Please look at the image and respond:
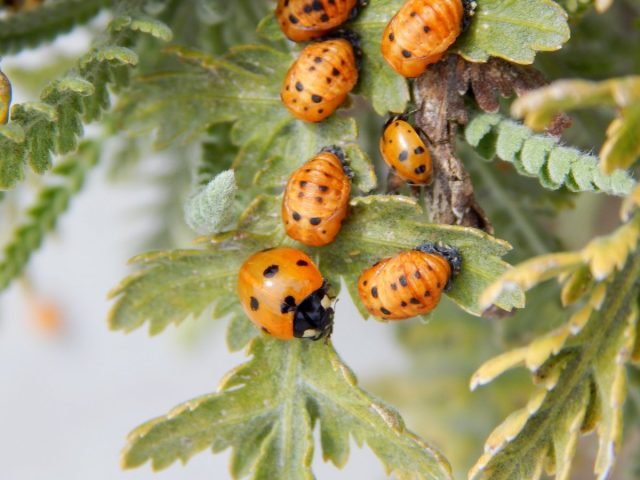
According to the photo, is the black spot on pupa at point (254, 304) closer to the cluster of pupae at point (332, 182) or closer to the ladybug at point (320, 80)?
the cluster of pupae at point (332, 182)

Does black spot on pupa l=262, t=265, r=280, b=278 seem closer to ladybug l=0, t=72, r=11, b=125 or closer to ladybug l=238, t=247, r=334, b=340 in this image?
ladybug l=238, t=247, r=334, b=340

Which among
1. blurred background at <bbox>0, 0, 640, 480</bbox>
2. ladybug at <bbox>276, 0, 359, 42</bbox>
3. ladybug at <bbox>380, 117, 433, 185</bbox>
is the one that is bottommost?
blurred background at <bbox>0, 0, 640, 480</bbox>

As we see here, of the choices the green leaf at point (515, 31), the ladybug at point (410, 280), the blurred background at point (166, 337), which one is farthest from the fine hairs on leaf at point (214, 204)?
the blurred background at point (166, 337)

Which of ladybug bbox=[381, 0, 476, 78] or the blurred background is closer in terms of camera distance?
ladybug bbox=[381, 0, 476, 78]

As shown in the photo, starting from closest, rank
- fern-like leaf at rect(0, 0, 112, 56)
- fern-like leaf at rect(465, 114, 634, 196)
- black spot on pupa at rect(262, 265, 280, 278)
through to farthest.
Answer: fern-like leaf at rect(465, 114, 634, 196) < black spot on pupa at rect(262, 265, 280, 278) < fern-like leaf at rect(0, 0, 112, 56)

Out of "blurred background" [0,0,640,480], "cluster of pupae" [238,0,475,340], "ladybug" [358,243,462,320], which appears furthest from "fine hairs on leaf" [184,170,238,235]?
"blurred background" [0,0,640,480]

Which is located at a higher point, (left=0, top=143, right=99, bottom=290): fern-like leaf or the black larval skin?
the black larval skin
